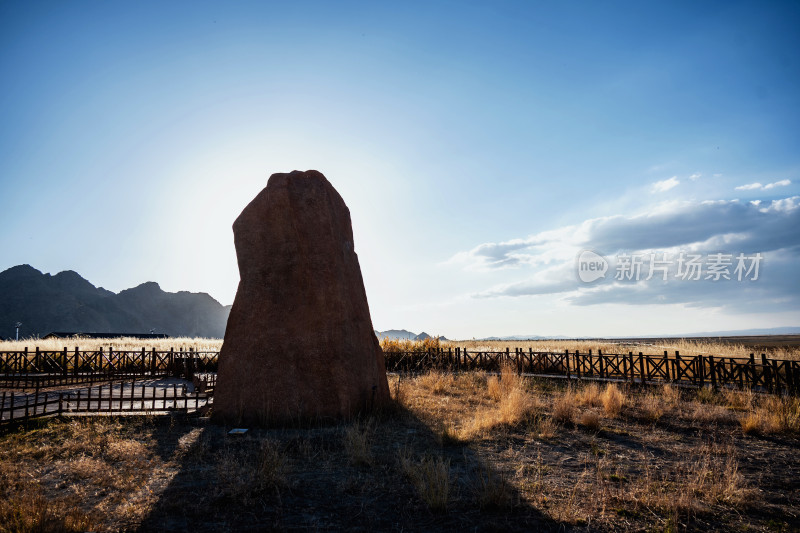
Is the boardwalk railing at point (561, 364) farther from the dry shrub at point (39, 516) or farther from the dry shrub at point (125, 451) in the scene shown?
the dry shrub at point (39, 516)

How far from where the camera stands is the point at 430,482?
4.89 meters

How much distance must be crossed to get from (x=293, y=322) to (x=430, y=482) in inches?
184

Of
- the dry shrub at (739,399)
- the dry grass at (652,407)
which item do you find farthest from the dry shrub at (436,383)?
the dry shrub at (739,399)

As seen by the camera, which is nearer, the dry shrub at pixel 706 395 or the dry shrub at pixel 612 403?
the dry shrub at pixel 612 403

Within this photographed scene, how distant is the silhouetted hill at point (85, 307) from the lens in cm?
11588

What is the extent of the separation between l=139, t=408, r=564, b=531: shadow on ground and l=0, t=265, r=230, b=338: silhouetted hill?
10209 cm

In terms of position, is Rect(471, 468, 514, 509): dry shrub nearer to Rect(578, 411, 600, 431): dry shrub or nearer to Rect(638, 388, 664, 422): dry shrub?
Rect(578, 411, 600, 431): dry shrub

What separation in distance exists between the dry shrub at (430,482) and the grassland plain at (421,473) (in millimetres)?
20

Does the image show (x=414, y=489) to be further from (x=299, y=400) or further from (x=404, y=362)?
(x=404, y=362)

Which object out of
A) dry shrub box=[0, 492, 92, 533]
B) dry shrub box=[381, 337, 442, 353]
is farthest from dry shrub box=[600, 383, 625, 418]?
dry shrub box=[381, 337, 442, 353]

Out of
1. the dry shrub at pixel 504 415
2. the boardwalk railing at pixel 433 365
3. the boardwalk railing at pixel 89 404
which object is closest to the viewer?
the dry shrub at pixel 504 415

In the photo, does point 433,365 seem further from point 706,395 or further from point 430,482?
point 430,482

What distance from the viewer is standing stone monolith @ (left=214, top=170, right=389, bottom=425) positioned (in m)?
8.44

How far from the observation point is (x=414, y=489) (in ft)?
17.2
